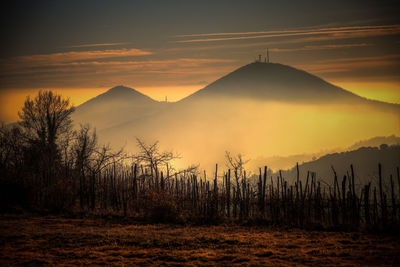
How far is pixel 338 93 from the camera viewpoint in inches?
7785

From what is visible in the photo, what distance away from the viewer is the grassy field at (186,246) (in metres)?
10.2

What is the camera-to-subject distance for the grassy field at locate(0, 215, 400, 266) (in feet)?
33.4

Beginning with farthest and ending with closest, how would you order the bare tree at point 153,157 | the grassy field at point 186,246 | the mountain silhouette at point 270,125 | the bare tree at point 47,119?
1. the mountain silhouette at point 270,125
2. the bare tree at point 47,119
3. the bare tree at point 153,157
4. the grassy field at point 186,246

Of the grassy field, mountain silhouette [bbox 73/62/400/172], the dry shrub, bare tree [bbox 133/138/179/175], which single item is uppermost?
mountain silhouette [bbox 73/62/400/172]

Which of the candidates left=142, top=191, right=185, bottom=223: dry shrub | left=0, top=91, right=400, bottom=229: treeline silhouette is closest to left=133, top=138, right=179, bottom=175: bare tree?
left=0, top=91, right=400, bottom=229: treeline silhouette

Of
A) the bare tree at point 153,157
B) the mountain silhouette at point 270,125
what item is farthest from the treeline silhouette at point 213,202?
the mountain silhouette at point 270,125

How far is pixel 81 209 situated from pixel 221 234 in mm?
7857

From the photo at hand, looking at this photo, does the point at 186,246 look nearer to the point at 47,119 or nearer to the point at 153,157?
the point at 153,157

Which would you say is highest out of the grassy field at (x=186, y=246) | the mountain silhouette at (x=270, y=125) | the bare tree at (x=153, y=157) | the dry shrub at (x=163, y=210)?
the mountain silhouette at (x=270, y=125)

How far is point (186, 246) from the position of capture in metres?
11.7

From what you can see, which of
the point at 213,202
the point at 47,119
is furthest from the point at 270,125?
the point at 213,202

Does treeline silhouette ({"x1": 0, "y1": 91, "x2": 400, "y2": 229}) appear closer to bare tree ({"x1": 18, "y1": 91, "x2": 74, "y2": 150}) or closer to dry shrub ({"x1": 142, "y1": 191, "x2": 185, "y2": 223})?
dry shrub ({"x1": 142, "y1": 191, "x2": 185, "y2": 223})

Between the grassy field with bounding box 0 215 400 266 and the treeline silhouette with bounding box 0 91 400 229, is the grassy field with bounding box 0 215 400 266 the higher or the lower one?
the lower one

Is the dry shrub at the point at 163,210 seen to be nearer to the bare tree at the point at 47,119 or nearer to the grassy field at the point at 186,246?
the grassy field at the point at 186,246
